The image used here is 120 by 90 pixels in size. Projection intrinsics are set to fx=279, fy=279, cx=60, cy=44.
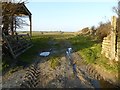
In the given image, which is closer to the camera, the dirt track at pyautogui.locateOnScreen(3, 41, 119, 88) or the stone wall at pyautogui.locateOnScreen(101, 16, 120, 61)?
the dirt track at pyautogui.locateOnScreen(3, 41, 119, 88)

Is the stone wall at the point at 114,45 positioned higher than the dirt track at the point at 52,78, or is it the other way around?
the stone wall at the point at 114,45

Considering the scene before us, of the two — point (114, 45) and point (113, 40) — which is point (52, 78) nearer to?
point (114, 45)

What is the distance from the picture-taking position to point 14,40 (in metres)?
18.9

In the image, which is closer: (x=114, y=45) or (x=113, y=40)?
(x=114, y=45)

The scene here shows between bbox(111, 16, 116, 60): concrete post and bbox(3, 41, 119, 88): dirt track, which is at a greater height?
bbox(111, 16, 116, 60): concrete post

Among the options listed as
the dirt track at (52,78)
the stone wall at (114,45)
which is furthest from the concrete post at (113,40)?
the dirt track at (52,78)

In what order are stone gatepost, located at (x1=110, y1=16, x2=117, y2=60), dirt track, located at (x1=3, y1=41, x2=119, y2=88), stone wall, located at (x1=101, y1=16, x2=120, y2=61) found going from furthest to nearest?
stone gatepost, located at (x1=110, y1=16, x2=117, y2=60) < stone wall, located at (x1=101, y1=16, x2=120, y2=61) < dirt track, located at (x1=3, y1=41, x2=119, y2=88)

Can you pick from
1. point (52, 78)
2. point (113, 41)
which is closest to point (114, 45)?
point (113, 41)

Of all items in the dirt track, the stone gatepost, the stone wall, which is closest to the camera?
the dirt track

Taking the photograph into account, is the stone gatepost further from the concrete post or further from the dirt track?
the dirt track

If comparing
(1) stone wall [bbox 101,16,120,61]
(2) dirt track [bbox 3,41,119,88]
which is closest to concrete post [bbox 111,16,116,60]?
(1) stone wall [bbox 101,16,120,61]

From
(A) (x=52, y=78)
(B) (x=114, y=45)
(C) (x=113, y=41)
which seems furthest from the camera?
(C) (x=113, y=41)

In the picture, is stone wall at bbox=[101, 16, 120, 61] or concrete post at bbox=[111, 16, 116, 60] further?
concrete post at bbox=[111, 16, 116, 60]

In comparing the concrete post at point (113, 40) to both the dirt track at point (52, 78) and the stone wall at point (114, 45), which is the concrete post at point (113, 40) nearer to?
the stone wall at point (114, 45)
